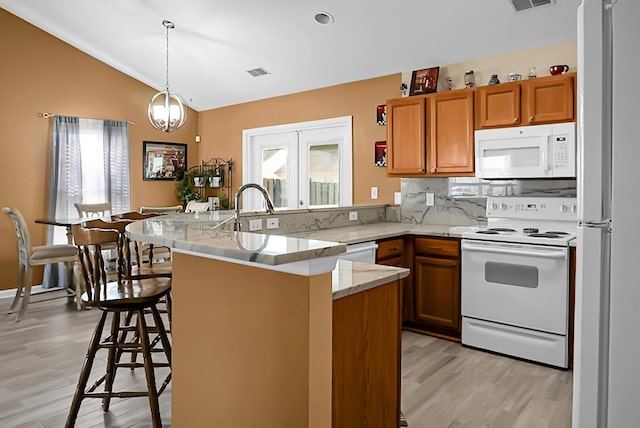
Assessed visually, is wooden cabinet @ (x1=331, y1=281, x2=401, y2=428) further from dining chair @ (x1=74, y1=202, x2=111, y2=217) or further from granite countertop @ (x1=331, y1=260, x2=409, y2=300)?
dining chair @ (x1=74, y1=202, x2=111, y2=217)

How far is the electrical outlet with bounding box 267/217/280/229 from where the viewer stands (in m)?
3.42

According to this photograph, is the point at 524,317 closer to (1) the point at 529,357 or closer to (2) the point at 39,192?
(1) the point at 529,357

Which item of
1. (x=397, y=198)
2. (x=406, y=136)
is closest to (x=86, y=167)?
(x=397, y=198)

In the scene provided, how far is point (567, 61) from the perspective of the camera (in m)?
3.59

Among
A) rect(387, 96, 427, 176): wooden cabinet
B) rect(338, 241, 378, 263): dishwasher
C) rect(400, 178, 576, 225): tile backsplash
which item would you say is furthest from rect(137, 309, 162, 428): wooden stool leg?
rect(400, 178, 576, 225): tile backsplash

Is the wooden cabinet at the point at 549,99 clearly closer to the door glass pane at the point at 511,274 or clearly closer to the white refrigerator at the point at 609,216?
the door glass pane at the point at 511,274

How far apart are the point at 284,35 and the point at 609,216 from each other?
3.85 metres

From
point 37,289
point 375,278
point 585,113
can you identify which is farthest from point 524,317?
point 37,289

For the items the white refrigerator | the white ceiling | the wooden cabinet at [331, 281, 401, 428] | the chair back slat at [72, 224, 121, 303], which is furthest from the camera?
the white ceiling

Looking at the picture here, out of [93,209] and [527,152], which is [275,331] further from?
[93,209]

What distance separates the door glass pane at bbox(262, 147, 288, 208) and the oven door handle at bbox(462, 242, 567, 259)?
2.97 metres

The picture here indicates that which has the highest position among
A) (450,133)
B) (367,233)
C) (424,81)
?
(424,81)

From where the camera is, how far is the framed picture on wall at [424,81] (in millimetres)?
4219

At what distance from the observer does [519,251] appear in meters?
3.15
